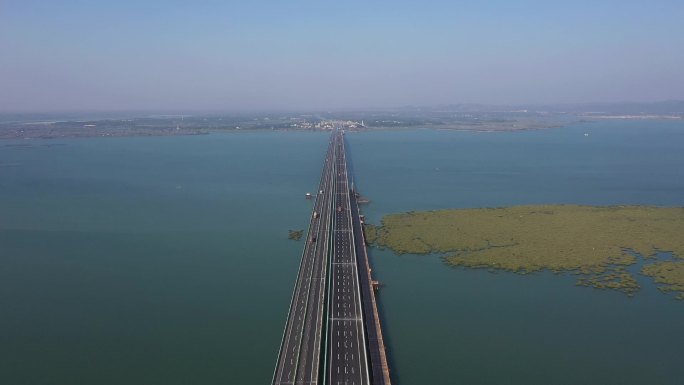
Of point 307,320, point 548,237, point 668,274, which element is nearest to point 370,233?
point 548,237

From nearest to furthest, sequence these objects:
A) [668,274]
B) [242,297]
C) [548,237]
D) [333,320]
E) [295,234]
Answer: [333,320]
[242,297]
[668,274]
[548,237]
[295,234]

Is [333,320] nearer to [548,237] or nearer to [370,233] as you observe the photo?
[370,233]

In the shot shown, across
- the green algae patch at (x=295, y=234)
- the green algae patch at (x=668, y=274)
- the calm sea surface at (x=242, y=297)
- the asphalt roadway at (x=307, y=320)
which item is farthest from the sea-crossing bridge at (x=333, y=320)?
the green algae patch at (x=668, y=274)

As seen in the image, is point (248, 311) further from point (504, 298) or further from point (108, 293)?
point (504, 298)

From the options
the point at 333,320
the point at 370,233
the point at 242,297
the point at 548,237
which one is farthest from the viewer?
the point at 370,233

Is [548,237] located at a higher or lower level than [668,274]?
higher

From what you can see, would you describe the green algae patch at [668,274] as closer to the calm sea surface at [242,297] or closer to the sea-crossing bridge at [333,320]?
the calm sea surface at [242,297]
